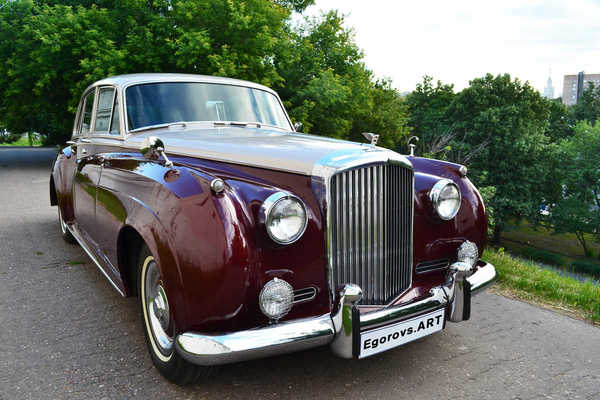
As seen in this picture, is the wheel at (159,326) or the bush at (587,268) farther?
the bush at (587,268)

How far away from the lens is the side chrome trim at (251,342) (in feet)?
6.66

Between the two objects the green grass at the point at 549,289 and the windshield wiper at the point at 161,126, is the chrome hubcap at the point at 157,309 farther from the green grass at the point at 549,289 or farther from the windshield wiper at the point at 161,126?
the green grass at the point at 549,289

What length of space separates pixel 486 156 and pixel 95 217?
27176mm

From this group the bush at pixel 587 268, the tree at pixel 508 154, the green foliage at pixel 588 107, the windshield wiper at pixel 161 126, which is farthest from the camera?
the green foliage at pixel 588 107

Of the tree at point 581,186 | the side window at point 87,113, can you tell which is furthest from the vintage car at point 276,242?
the tree at point 581,186

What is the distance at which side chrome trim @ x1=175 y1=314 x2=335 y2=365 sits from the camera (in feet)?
6.66

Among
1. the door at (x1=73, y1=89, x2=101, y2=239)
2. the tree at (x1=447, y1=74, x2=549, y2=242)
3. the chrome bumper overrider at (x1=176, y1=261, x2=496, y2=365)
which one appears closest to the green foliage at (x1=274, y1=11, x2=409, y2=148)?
the tree at (x1=447, y1=74, x2=549, y2=242)

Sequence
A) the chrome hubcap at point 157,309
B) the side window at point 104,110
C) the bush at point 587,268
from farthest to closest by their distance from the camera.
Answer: the bush at point 587,268, the side window at point 104,110, the chrome hubcap at point 157,309

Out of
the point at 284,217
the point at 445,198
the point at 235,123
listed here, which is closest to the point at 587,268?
the point at 445,198

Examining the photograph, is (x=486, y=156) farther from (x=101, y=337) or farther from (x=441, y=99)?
(x=101, y=337)

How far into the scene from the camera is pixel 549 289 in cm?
405

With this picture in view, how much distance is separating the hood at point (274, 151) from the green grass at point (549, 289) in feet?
7.45

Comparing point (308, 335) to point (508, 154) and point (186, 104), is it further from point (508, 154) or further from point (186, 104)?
point (508, 154)

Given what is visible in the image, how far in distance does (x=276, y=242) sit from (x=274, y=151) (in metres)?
0.66
